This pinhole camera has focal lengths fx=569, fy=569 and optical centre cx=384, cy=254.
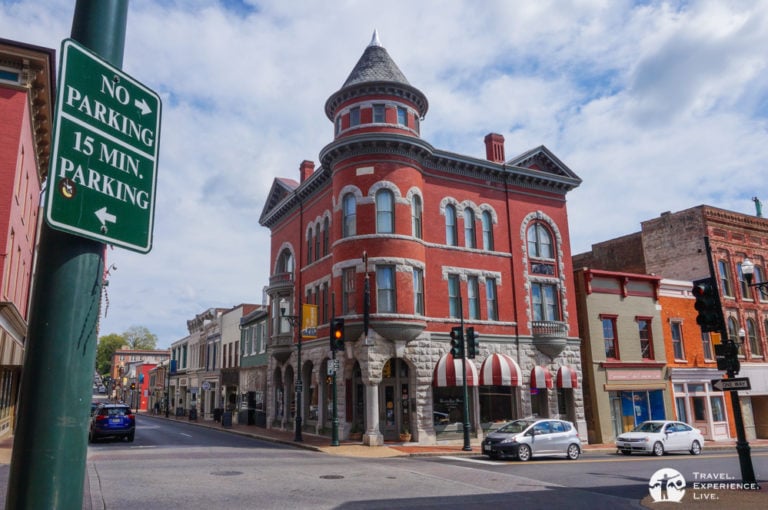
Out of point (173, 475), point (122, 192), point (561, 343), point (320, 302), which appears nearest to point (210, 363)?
point (320, 302)

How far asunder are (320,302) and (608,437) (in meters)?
17.2

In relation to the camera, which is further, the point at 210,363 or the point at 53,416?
the point at 210,363

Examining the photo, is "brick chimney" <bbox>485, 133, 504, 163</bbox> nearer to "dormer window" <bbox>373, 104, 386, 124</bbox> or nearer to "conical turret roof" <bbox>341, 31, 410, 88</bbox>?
"conical turret roof" <bbox>341, 31, 410, 88</bbox>

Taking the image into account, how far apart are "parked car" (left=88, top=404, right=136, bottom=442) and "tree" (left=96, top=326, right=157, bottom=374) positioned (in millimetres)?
111151

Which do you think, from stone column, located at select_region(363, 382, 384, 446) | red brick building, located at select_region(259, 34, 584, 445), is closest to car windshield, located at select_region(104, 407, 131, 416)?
red brick building, located at select_region(259, 34, 584, 445)

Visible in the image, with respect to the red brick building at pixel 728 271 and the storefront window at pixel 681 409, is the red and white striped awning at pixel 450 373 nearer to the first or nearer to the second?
the storefront window at pixel 681 409

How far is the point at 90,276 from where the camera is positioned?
2.69 m

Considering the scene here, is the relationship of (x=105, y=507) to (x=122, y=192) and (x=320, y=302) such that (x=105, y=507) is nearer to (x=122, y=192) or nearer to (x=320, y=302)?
(x=122, y=192)

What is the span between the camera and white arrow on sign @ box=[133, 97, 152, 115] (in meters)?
3.22

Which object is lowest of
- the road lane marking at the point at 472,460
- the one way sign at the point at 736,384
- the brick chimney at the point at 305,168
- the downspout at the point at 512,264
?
the road lane marking at the point at 472,460

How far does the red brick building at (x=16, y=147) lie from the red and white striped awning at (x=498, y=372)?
20.1m

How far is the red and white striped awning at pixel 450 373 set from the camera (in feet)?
87.1

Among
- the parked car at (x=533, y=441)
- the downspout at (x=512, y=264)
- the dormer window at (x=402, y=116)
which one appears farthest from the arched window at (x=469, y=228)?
the parked car at (x=533, y=441)

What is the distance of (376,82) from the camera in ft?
92.5
